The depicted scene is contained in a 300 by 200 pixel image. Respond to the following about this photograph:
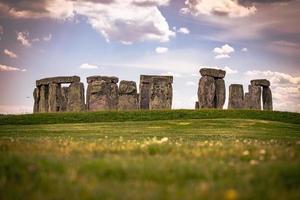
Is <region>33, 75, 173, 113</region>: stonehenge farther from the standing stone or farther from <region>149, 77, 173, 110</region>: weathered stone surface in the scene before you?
the standing stone

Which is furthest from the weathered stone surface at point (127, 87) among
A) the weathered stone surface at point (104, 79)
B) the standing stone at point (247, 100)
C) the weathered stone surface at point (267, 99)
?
the weathered stone surface at point (267, 99)

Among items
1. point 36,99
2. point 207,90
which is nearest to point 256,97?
point 207,90

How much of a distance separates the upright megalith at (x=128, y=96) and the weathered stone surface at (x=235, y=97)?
437 inches

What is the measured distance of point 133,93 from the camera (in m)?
53.1

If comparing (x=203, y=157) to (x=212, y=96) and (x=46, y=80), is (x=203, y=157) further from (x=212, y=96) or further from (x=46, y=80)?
(x=46, y=80)

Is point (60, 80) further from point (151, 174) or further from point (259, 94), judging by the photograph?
point (151, 174)

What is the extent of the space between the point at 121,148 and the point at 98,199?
13.5ft

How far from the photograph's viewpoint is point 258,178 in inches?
238

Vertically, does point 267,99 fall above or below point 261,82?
below

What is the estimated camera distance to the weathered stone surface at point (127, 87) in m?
52.7

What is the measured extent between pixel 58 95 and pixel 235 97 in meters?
20.8

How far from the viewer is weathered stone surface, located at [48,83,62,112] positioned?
54969 mm

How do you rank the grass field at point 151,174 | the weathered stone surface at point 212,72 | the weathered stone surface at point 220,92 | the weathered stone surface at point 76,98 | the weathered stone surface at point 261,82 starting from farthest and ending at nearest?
the weathered stone surface at point 261,82
the weathered stone surface at point 76,98
the weathered stone surface at point 220,92
the weathered stone surface at point 212,72
the grass field at point 151,174

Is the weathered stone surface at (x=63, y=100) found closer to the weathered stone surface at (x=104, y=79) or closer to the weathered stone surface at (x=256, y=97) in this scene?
the weathered stone surface at (x=104, y=79)
